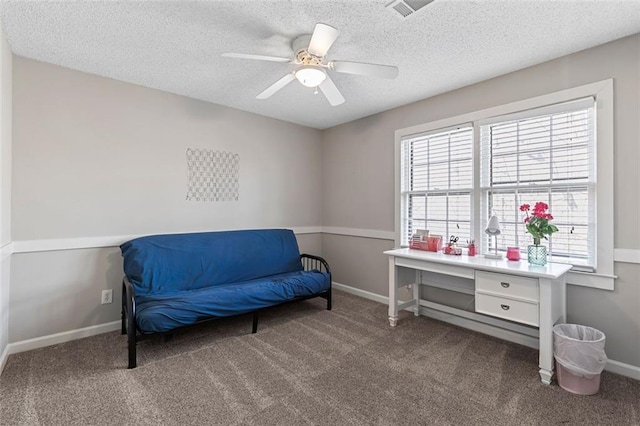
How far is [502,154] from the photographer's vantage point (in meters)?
2.88

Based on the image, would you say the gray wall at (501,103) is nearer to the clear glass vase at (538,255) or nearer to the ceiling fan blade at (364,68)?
the clear glass vase at (538,255)

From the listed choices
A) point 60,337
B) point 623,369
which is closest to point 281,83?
point 60,337

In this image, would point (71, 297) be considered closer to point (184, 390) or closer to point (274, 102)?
point (184, 390)

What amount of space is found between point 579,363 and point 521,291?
0.53 m

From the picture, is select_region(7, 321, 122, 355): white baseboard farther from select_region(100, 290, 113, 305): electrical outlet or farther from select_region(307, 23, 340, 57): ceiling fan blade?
select_region(307, 23, 340, 57): ceiling fan blade

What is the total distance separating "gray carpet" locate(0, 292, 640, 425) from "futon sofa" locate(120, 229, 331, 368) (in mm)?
270

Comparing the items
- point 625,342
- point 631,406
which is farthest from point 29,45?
point 625,342

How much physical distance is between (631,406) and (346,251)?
3.01 meters

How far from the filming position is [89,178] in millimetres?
2826

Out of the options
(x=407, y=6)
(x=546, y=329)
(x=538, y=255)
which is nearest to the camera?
(x=407, y=6)

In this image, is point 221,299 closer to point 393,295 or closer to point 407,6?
point 393,295

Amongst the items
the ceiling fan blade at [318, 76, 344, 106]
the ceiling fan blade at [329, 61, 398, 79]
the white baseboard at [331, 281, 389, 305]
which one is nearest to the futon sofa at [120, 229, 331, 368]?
the white baseboard at [331, 281, 389, 305]

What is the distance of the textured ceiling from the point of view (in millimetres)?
1893

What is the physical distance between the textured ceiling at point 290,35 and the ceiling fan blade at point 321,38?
0.20 meters
